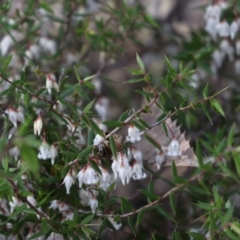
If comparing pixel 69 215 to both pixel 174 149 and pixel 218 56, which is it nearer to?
pixel 174 149

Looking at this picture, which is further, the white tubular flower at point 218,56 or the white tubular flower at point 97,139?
the white tubular flower at point 218,56

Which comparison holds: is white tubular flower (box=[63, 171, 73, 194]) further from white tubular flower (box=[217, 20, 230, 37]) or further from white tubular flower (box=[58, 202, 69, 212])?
white tubular flower (box=[217, 20, 230, 37])

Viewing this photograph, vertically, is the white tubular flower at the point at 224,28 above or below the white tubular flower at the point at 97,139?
below

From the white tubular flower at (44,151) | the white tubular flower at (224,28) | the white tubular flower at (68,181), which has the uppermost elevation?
the white tubular flower at (44,151)

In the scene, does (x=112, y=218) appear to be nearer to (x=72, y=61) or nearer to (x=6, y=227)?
(x=6, y=227)

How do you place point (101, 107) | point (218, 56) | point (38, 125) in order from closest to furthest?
point (38, 125) → point (101, 107) → point (218, 56)

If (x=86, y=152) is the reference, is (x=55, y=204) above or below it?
below

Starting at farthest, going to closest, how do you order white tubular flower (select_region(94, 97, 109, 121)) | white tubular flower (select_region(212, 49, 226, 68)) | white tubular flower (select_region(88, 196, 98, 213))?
white tubular flower (select_region(212, 49, 226, 68)) → white tubular flower (select_region(94, 97, 109, 121)) → white tubular flower (select_region(88, 196, 98, 213))

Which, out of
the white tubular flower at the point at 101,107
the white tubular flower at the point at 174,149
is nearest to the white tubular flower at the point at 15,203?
the white tubular flower at the point at 174,149

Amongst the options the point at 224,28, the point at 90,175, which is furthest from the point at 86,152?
the point at 224,28

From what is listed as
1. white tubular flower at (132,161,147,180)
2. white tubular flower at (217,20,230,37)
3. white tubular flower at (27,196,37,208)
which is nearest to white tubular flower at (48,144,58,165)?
white tubular flower at (27,196,37,208)

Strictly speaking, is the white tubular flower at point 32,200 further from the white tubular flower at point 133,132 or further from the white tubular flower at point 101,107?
the white tubular flower at point 101,107

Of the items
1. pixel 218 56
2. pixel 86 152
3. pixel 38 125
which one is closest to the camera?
pixel 86 152
